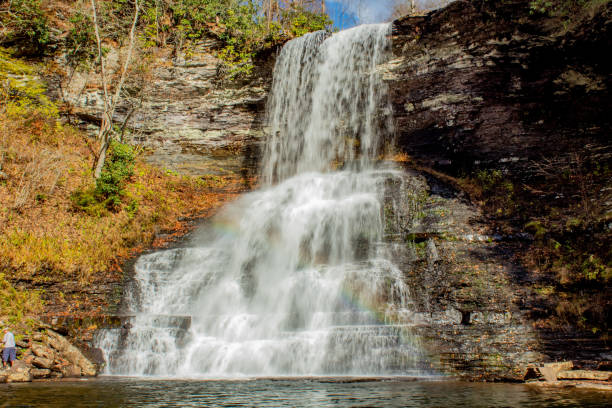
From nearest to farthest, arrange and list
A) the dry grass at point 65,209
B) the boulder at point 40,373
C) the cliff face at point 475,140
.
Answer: the boulder at point 40,373 < the cliff face at point 475,140 < the dry grass at point 65,209

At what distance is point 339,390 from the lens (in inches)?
225

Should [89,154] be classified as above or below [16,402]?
above

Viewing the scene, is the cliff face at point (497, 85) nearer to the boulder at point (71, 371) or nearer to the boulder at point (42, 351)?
the boulder at point (71, 371)

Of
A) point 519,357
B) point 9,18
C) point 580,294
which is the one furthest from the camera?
point 9,18

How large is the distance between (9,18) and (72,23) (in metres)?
2.51

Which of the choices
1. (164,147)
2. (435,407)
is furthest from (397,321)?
(164,147)

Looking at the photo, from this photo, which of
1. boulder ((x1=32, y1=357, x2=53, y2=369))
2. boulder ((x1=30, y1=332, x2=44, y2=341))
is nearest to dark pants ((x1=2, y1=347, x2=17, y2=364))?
boulder ((x1=32, y1=357, x2=53, y2=369))

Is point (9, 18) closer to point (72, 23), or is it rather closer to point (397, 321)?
point (72, 23)

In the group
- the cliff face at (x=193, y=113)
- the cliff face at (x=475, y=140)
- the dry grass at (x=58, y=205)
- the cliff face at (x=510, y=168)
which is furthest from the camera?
the cliff face at (x=193, y=113)

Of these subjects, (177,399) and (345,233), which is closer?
(177,399)

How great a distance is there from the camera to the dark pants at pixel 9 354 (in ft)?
24.0

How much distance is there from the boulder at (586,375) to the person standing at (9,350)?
380 inches

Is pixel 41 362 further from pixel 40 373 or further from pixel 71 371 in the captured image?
pixel 71 371

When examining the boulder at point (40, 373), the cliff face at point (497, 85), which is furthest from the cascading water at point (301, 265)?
the cliff face at point (497, 85)
